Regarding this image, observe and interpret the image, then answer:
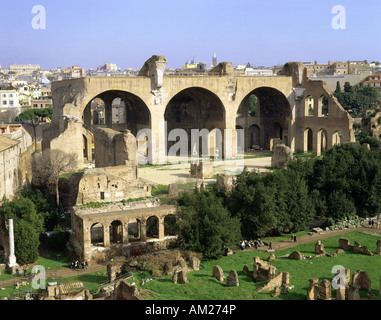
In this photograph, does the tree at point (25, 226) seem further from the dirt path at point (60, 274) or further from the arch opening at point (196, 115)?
the arch opening at point (196, 115)

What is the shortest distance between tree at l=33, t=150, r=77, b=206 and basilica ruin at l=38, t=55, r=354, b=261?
708mm

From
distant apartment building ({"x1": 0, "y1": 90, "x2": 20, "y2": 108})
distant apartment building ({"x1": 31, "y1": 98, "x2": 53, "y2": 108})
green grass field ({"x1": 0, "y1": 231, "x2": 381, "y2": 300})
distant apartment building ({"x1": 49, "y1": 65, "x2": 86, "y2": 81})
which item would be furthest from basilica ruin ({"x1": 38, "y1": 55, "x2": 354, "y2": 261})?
distant apartment building ({"x1": 49, "y1": 65, "x2": 86, "y2": 81})

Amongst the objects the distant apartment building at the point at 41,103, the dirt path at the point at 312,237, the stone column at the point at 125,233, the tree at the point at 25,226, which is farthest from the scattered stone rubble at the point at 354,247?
the distant apartment building at the point at 41,103

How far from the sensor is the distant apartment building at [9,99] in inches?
2416

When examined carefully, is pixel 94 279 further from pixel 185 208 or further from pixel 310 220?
pixel 310 220

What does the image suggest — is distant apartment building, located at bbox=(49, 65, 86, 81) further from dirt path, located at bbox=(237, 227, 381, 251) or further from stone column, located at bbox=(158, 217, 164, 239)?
dirt path, located at bbox=(237, 227, 381, 251)

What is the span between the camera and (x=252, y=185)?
23.7 metres

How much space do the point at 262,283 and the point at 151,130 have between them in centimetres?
1854

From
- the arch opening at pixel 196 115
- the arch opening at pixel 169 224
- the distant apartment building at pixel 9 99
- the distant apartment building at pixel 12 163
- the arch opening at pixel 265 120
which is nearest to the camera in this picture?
the arch opening at pixel 169 224

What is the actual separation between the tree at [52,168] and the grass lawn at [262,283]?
31.6 ft

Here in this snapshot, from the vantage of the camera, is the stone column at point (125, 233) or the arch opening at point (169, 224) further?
the arch opening at point (169, 224)

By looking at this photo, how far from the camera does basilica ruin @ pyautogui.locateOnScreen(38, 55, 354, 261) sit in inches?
849
